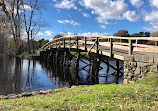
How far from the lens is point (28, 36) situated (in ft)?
122

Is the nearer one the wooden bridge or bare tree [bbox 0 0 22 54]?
the wooden bridge

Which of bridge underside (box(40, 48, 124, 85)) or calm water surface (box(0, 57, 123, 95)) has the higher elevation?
bridge underside (box(40, 48, 124, 85))

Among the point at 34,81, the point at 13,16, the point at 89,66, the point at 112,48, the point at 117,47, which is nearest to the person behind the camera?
the point at 117,47

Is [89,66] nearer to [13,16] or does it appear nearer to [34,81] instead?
[34,81]

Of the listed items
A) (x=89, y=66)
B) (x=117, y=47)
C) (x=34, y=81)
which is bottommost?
(x=34, y=81)

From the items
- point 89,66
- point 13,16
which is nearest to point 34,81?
point 89,66

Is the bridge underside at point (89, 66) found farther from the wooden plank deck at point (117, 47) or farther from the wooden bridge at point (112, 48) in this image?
the wooden plank deck at point (117, 47)

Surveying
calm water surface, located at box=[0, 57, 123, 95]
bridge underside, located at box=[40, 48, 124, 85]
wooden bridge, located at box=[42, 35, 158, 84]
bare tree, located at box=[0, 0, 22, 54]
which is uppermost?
bare tree, located at box=[0, 0, 22, 54]

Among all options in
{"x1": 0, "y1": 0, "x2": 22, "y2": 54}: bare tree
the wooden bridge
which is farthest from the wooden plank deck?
{"x1": 0, "y1": 0, "x2": 22, "y2": 54}: bare tree

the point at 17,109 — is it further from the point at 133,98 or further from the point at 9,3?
the point at 9,3

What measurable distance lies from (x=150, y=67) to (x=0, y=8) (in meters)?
33.7

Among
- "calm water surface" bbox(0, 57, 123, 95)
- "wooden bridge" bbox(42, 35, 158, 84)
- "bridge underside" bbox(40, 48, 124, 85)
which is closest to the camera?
"wooden bridge" bbox(42, 35, 158, 84)

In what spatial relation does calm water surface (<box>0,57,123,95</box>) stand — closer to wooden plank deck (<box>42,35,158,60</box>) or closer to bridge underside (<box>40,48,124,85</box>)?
bridge underside (<box>40,48,124,85</box>)

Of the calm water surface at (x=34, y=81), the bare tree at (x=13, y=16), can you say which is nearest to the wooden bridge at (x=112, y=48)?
the calm water surface at (x=34, y=81)
